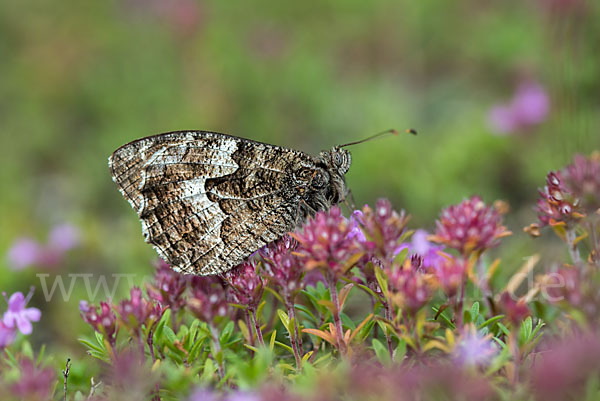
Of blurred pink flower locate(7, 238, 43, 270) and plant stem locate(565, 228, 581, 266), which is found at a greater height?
blurred pink flower locate(7, 238, 43, 270)

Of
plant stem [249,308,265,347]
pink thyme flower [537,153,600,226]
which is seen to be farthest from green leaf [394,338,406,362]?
pink thyme flower [537,153,600,226]

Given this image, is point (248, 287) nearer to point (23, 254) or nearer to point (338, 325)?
point (338, 325)

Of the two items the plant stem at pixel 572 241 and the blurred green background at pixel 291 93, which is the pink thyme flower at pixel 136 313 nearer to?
the plant stem at pixel 572 241

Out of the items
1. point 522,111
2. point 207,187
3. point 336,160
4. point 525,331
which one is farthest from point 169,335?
point 522,111

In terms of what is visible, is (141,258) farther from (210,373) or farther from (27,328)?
(210,373)

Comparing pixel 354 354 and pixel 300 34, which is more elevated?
pixel 300 34

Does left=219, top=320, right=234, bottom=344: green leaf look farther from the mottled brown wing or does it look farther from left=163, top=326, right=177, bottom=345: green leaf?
the mottled brown wing

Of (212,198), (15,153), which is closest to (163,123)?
(15,153)
